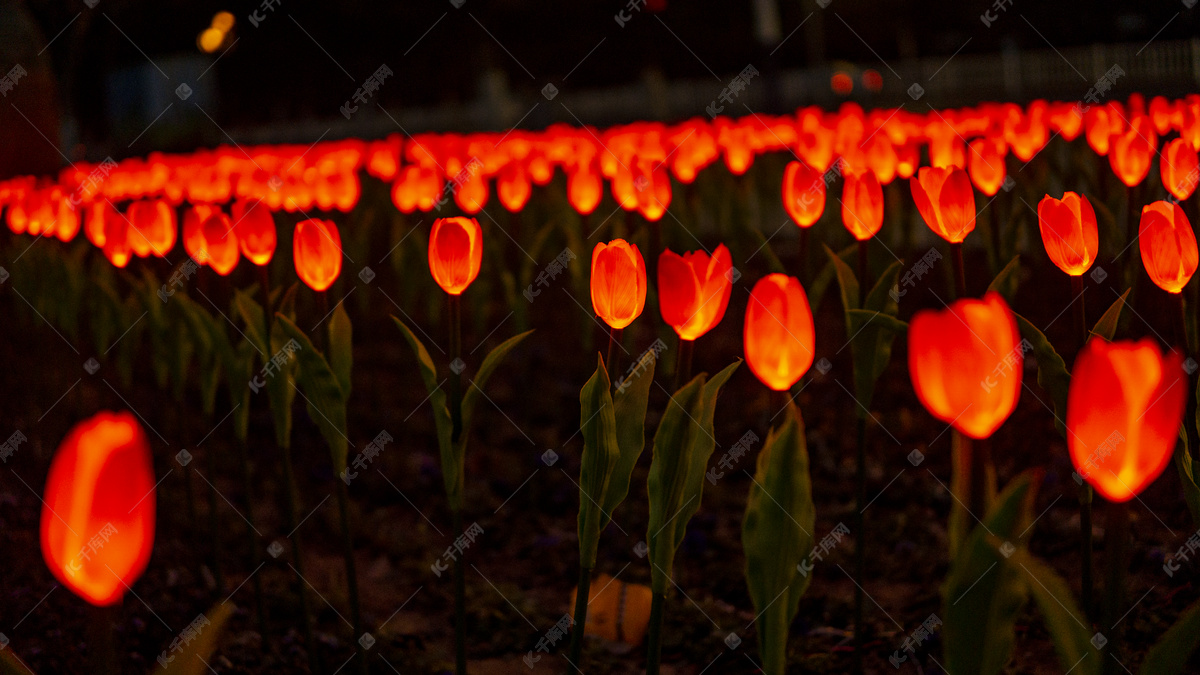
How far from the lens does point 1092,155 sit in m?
5.05

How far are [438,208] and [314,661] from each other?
2.37 metres

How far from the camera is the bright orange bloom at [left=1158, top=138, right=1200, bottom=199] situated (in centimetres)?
235

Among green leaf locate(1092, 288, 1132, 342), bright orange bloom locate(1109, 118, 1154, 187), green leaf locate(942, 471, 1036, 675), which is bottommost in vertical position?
green leaf locate(942, 471, 1036, 675)

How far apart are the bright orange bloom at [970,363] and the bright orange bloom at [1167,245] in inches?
28.0

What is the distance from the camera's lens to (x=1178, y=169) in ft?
7.77

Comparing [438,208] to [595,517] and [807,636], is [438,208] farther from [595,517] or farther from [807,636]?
[595,517]

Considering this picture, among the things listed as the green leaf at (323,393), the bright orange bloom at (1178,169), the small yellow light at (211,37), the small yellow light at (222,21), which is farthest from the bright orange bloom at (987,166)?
the small yellow light at (222,21)

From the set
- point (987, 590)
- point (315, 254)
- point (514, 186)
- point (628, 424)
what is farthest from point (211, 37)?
point (987, 590)

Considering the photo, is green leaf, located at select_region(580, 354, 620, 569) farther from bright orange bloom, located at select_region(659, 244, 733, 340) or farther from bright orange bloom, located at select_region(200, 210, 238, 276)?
bright orange bloom, located at select_region(200, 210, 238, 276)

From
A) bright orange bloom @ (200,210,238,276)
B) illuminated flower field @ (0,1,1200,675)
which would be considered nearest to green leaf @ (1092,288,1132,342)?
illuminated flower field @ (0,1,1200,675)

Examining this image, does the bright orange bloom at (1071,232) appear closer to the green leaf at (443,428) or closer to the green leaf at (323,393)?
the green leaf at (443,428)

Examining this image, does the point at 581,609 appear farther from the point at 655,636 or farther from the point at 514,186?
the point at 514,186

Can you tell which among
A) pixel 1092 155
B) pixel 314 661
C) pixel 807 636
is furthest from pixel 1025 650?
pixel 1092 155

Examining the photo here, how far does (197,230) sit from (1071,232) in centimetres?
193
